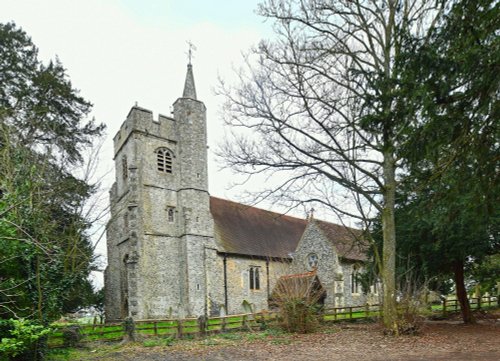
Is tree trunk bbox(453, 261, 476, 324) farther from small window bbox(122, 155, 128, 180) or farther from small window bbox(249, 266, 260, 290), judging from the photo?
small window bbox(122, 155, 128, 180)

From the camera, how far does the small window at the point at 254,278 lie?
24.4m

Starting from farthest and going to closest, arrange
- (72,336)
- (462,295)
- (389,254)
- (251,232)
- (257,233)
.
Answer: (257,233) → (251,232) → (462,295) → (72,336) → (389,254)

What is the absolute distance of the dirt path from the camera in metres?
8.14

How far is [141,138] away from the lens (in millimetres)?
21859

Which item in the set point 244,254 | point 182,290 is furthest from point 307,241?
point 182,290

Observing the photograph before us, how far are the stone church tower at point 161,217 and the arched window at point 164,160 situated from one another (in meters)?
0.06

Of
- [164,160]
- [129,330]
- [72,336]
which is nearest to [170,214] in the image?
[164,160]

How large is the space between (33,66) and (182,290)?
1362cm

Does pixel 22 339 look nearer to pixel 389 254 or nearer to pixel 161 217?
pixel 389 254

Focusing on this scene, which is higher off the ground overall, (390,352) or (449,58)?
(449,58)

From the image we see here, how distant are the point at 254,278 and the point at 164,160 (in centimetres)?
967

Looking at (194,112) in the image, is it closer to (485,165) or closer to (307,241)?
(307,241)

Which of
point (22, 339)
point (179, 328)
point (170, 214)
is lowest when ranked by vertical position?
point (179, 328)

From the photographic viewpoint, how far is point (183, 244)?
21594mm
